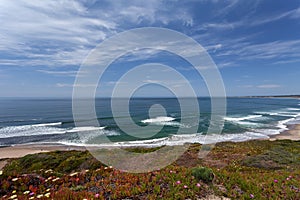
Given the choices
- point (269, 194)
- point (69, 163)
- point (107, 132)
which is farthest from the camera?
point (107, 132)

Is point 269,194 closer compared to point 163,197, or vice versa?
point 163,197

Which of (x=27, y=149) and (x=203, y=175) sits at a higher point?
(x=203, y=175)

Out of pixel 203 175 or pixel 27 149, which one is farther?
pixel 27 149

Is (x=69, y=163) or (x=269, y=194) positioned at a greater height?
(x=269, y=194)

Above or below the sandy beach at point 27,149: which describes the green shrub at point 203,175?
above

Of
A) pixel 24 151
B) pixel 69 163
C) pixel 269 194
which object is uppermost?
pixel 269 194

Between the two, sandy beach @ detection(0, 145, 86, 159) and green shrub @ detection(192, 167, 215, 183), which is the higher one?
green shrub @ detection(192, 167, 215, 183)

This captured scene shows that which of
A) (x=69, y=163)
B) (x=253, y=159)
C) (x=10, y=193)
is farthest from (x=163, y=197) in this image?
(x=69, y=163)

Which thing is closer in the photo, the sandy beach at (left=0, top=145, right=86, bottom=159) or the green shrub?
the green shrub

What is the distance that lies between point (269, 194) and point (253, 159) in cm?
876

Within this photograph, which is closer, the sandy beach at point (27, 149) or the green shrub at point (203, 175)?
the green shrub at point (203, 175)

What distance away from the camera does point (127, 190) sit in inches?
213

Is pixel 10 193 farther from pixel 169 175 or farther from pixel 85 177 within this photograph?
pixel 169 175

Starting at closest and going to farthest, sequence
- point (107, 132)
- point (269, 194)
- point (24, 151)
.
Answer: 1. point (269, 194)
2. point (24, 151)
3. point (107, 132)
